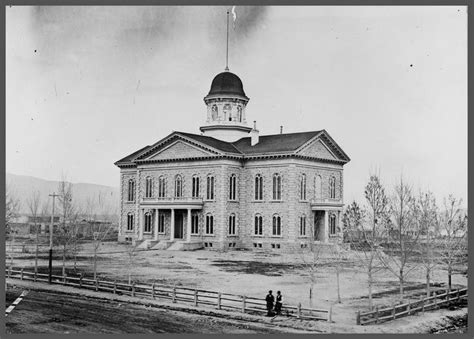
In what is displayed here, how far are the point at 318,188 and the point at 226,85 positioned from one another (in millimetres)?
15897

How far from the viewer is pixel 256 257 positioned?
5200 cm

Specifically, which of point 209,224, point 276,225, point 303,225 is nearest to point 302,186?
point 303,225

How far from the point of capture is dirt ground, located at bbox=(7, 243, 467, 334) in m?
31.7

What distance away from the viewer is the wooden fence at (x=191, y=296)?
26906mm

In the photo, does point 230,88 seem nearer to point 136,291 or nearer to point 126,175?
point 126,175

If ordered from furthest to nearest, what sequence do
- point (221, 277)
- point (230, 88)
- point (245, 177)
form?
point (230, 88), point (245, 177), point (221, 277)

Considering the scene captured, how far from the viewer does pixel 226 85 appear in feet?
229

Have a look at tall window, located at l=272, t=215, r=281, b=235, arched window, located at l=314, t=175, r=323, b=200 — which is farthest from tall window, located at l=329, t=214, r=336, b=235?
tall window, located at l=272, t=215, r=281, b=235

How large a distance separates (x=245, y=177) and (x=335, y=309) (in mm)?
33853

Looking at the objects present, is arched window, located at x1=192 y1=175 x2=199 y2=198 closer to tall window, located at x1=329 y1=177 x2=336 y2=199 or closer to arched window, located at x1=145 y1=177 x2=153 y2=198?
arched window, located at x1=145 y1=177 x2=153 y2=198

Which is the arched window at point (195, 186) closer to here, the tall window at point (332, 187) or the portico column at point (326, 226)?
the portico column at point (326, 226)

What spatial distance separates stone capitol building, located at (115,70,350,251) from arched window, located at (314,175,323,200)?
0.10 meters

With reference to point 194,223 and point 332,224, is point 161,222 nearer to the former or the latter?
point 194,223

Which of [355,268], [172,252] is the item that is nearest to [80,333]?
[355,268]
